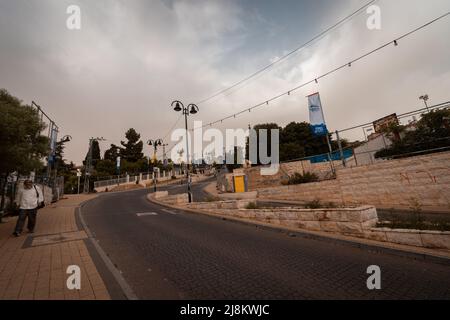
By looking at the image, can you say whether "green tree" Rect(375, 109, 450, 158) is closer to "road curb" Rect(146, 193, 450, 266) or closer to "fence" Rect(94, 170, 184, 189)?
"road curb" Rect(146, 193, 450, 266)

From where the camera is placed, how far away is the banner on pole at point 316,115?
50.8 feet

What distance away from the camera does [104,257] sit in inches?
200

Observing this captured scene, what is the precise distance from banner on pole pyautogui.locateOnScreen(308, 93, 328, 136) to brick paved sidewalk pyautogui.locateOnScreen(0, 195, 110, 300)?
15067 millimetres

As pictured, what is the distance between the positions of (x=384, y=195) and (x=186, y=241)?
1129cm

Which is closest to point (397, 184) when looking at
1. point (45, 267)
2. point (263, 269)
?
point (263, 269)

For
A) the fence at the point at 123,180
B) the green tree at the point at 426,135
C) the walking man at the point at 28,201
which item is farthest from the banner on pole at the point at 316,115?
the fence at the point at 123,180

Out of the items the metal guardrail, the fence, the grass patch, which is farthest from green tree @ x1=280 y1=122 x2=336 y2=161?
the metal guardrail

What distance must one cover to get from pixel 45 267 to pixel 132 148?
6410cm

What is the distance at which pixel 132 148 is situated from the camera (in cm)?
6359

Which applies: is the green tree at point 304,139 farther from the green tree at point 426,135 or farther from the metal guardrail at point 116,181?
the metal guardrail at point 116,181

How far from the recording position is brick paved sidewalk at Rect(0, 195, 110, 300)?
336 cm

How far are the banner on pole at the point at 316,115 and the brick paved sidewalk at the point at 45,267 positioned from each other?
49.4 ft
